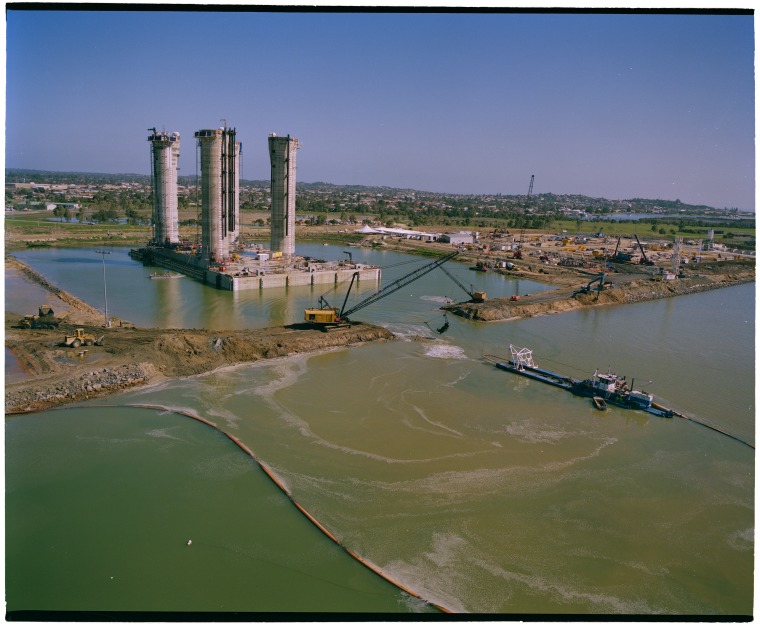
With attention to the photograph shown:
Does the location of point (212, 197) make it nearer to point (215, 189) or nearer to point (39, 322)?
point (215, 189)

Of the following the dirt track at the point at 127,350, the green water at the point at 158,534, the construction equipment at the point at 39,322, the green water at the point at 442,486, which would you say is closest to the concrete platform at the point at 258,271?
the dirt track at the point at 127,350

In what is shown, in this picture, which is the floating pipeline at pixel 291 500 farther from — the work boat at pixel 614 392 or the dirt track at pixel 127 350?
the work boat at pixel 614 392

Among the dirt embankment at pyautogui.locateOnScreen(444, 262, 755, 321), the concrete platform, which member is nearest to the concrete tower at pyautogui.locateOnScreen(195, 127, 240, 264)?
the concrete platform

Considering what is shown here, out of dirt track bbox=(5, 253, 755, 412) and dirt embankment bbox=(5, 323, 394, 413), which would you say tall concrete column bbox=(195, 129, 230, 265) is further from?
dirt embankment bbox=(5, 323, 394, 413)

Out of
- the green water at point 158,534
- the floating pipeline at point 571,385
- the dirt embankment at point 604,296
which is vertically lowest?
the green water at point 158,534

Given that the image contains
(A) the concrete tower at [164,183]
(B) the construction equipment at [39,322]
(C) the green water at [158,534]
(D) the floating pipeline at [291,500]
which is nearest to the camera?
(C) the green water at [158,534]

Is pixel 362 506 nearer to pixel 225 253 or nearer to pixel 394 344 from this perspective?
pixel 394 344

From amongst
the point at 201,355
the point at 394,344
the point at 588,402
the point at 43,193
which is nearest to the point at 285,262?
the point at 394,344
